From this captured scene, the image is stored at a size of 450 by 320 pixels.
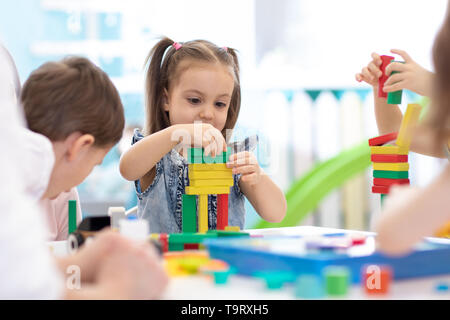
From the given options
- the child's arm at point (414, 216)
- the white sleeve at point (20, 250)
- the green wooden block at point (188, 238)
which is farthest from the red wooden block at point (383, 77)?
the white sleeve at point (20, 250)

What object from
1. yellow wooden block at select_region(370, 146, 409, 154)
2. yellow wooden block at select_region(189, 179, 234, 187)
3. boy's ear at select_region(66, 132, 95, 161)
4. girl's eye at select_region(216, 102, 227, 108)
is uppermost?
girl's eye at select_region(216, 102, 227, 108)

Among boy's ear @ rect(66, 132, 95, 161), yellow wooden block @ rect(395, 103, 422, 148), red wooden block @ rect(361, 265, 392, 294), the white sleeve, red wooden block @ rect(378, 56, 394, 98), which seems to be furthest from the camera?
red wooden block @ rect(378, 56, 394, 98)

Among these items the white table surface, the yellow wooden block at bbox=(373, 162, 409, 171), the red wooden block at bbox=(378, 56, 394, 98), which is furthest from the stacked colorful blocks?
the white table surface

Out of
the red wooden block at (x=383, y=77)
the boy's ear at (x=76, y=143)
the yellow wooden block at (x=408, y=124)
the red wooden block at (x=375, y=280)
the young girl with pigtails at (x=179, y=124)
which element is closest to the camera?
the red wooden block at (x=375, y=280)

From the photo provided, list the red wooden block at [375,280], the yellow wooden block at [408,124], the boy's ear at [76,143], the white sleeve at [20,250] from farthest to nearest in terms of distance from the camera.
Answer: the yellow wooden block at [408,124]
the boy's ear at [76,143]
the red wooden block at [375,280]
the white sleeve at [20,250]

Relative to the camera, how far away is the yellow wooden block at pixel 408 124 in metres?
0.91

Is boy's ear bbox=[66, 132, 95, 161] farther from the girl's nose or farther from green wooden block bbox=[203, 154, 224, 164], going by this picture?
the girl's nose

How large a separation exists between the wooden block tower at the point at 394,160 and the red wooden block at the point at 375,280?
41 cm

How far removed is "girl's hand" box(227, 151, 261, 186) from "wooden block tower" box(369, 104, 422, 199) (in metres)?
0.23

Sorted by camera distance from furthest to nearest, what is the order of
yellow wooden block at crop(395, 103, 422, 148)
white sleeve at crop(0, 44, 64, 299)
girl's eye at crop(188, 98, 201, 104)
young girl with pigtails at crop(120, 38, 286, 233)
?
girl's eye at crop(188, 98, 201, 104)
young girl with pigtails at crop(120, 38, 286, 233)
yellow wooden block at crop(395, 103, 422, 148)
white sleeve at crop(0, 44, 64, 299)

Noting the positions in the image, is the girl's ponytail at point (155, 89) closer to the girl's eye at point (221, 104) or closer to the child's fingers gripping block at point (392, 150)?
the girl's eye at point (221, 104)

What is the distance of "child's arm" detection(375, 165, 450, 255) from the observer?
45 centimetres

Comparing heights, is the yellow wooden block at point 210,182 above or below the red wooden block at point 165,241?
above
